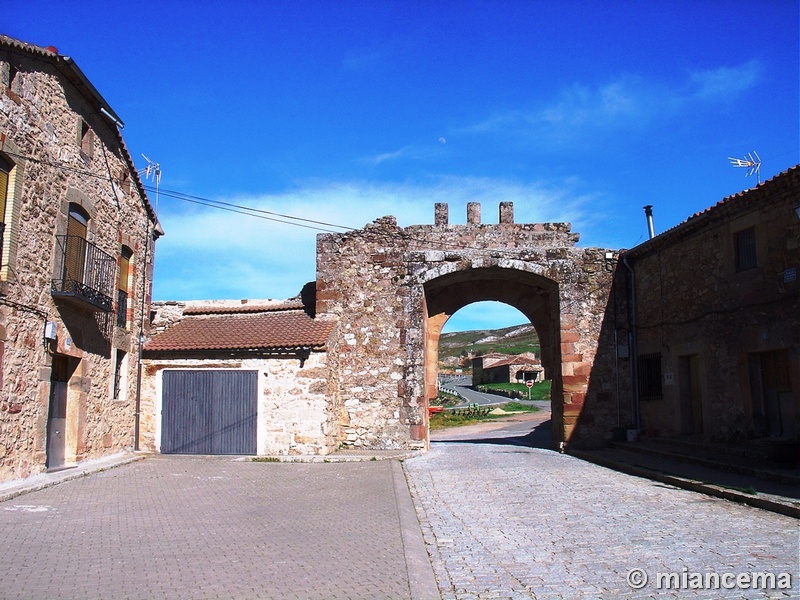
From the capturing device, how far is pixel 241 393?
16.1 meters

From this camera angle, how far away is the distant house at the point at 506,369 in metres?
62.7

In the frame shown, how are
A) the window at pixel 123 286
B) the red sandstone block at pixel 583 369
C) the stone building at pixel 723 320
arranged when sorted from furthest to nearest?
the red sandstone block at pixel 583 369 < the window at pixel 123 286 < the stone building at pixel 723 320

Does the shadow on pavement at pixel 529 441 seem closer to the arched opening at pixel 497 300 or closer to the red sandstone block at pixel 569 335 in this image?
the arched opening at pixel 497 300

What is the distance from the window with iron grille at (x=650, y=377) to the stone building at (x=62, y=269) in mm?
12288

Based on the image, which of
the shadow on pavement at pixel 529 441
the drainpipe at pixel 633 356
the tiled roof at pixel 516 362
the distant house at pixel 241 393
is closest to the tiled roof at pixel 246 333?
the distant house at pixel 241 393

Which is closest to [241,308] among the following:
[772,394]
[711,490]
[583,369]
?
[583,369]

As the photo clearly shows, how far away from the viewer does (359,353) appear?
56.4ft

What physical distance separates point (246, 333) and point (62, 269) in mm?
5212

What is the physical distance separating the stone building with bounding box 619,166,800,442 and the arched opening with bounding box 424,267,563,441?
6.76 feet

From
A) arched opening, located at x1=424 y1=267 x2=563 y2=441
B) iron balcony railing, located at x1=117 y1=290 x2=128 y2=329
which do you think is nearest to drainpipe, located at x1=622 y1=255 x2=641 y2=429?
arched opening, located at x1=424 y1=267 x2=563 y2=441

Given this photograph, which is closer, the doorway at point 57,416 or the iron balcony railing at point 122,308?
the doorway at point 57,416

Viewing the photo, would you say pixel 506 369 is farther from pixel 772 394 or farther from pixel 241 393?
pixel 772 394

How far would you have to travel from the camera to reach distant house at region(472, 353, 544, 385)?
6266cm

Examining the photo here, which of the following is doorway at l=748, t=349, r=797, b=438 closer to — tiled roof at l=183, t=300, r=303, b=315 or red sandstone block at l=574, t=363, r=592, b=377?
red sandstone block at l=574, t=363, r=592, b=377
